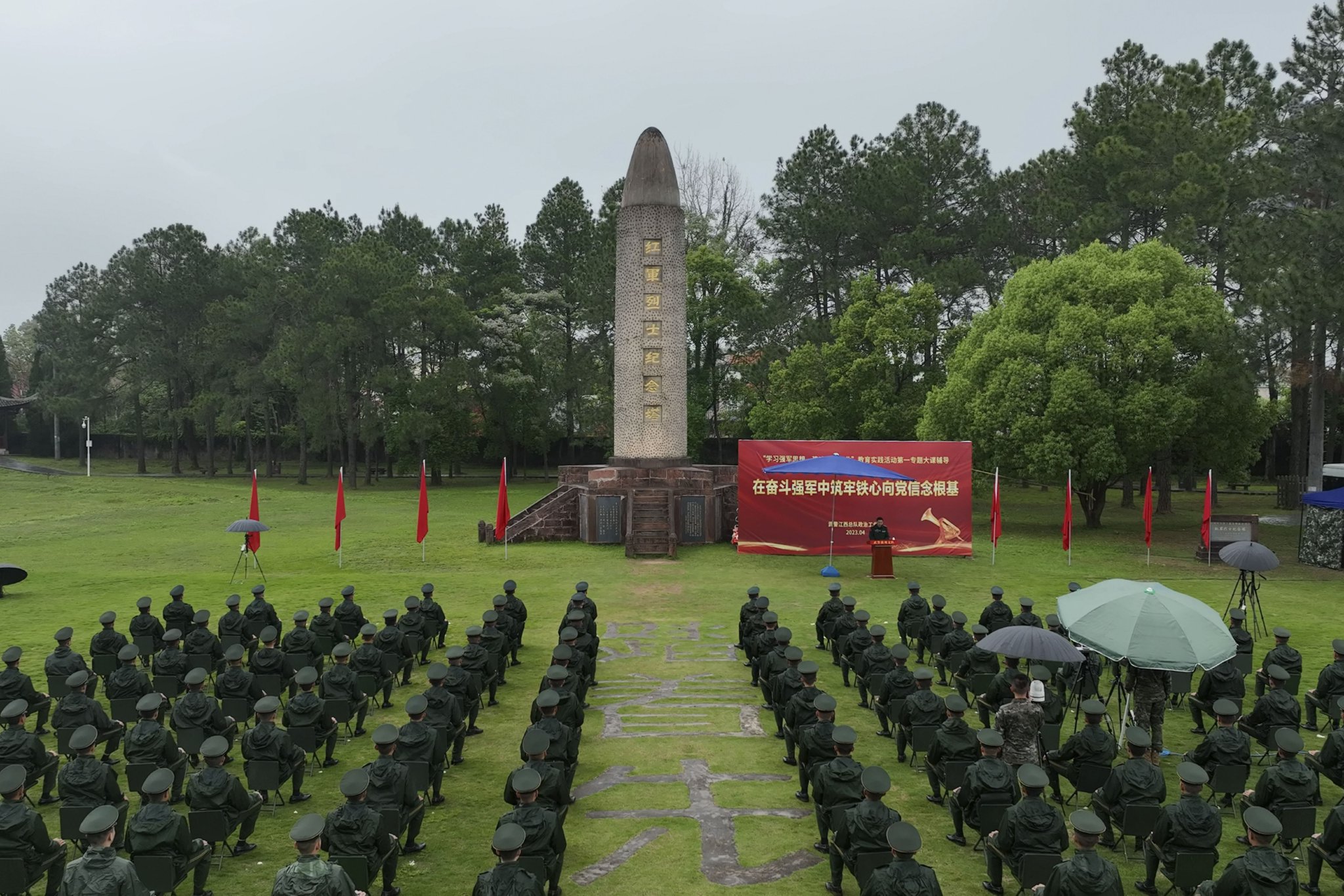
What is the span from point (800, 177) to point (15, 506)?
36027mm

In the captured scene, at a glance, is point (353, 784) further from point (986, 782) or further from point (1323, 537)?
point (1323, 537)

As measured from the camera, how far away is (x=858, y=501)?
25.9 meters

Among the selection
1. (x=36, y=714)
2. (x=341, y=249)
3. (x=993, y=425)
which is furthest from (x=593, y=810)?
(x=341, y=249)

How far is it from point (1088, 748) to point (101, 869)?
7.86 metres

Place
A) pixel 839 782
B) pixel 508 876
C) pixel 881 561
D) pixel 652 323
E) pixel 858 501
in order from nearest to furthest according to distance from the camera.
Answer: pixel 508 876 → pixel 839 782 → pixel 881 561 → pixel 858 501 → pixel 652 323

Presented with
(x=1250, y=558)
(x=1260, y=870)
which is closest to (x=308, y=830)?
(x=1260, y=870)

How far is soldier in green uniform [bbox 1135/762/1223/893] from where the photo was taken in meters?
7.16

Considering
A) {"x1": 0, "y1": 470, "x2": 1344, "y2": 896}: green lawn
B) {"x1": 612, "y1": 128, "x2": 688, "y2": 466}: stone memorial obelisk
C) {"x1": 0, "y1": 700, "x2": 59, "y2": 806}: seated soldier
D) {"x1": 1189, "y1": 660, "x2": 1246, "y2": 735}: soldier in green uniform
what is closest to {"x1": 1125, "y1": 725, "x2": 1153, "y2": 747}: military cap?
{"x1": 0, "y1": 470, "x2": 1344, "y2": 896}: green lawn

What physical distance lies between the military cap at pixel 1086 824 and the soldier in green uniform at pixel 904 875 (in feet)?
3.38

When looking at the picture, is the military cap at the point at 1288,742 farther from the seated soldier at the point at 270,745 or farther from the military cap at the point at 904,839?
the seated soldier at the point at 270,745

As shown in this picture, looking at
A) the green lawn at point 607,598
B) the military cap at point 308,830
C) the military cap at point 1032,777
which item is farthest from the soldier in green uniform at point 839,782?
the military cap at point 308,830

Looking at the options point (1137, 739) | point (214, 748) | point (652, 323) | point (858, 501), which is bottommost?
point (214, 748)

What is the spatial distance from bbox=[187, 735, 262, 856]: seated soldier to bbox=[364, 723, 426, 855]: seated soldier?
1107mm

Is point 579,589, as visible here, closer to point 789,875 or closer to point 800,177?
point 789,875
